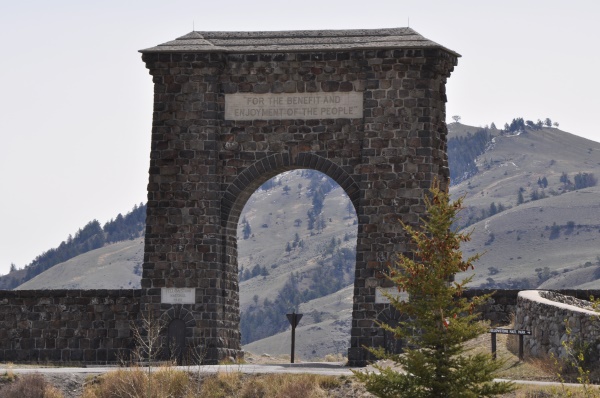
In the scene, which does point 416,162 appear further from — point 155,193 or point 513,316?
point 155,193

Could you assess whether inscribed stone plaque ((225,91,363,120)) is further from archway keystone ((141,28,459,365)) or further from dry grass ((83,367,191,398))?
dry grass ((83,367,191,398))

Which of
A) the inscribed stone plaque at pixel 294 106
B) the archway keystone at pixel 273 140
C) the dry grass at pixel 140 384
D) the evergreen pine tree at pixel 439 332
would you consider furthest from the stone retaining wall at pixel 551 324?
the dry grass at pixel 140 384

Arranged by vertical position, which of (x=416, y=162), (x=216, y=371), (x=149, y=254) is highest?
(x=416, y=162)

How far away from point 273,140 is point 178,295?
4.76m

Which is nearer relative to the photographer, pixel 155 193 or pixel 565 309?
pixel 565 309

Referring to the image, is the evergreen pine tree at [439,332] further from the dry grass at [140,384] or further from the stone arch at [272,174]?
the stone arch at [272,174]

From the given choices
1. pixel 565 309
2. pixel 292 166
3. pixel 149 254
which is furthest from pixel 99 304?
pixel 565 309

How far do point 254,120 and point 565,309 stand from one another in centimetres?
1180

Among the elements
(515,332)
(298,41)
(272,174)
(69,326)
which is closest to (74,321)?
(69,326)

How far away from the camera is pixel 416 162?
37500 millimetres

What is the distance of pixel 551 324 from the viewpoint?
30.5 meters

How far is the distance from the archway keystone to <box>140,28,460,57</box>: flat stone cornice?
5cm

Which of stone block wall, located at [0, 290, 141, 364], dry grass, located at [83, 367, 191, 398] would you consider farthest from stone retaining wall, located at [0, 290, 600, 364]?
dry grass, located at [83, 367, 191, 398]

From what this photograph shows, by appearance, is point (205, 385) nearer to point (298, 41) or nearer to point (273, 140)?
point (273, 140)
